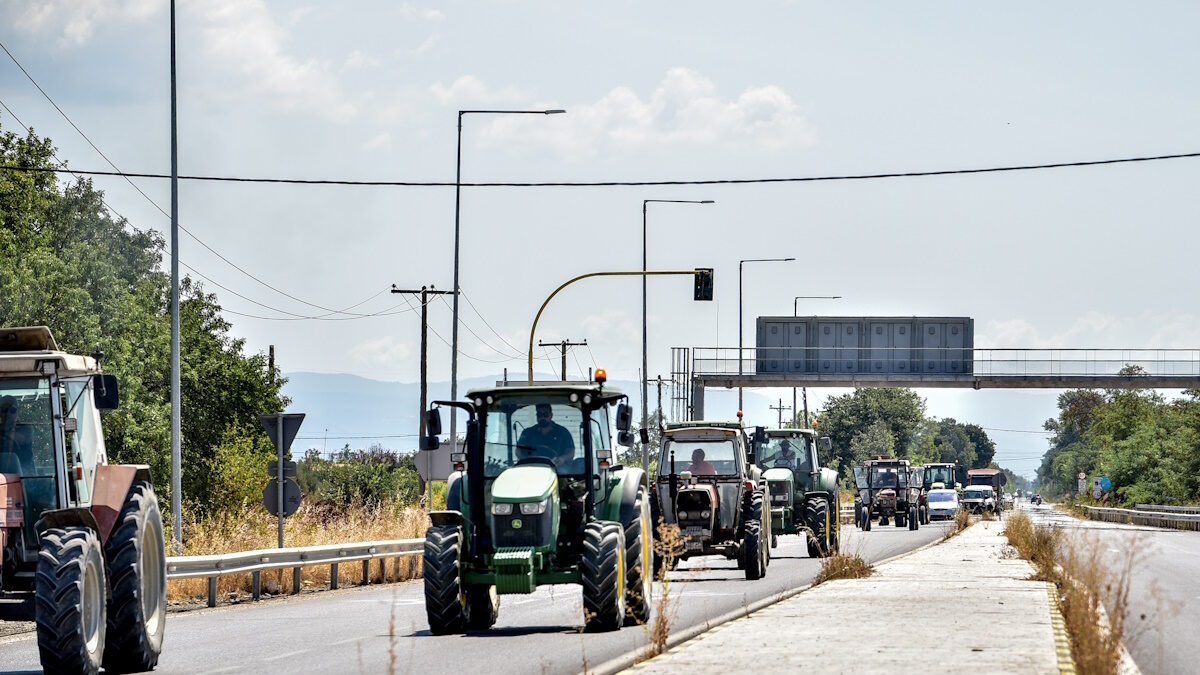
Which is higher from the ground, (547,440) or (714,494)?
(547,440)

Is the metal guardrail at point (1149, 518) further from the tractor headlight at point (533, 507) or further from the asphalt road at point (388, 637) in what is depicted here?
the tractor headlight at point (533, 507)

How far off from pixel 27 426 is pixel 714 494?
15.2 meters

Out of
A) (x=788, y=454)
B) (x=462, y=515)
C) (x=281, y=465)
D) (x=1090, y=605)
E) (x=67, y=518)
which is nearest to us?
(x=67, y=518)

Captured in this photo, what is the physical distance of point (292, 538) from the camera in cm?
3097

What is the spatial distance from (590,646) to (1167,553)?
26.0 metres

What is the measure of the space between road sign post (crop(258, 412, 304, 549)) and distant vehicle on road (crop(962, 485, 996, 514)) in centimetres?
6580

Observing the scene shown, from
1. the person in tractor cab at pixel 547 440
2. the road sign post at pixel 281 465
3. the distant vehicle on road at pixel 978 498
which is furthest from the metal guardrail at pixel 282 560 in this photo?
the distant vehicle on road at pixel 978 498

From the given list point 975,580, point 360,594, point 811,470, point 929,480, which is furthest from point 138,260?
point 975,580

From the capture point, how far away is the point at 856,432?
156375 mm

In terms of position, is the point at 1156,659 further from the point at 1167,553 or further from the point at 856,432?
the point at 856,432

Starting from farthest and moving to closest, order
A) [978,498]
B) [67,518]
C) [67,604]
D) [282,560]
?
[978,498] < [282,560] < [67,518] < [67,604]

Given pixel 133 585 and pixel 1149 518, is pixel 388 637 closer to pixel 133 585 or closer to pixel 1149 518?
pixel 133 585

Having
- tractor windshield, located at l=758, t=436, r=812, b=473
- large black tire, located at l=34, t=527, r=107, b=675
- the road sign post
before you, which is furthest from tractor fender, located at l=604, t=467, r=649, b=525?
tractor windshield, located at l=758, t=436, r=812, b=473

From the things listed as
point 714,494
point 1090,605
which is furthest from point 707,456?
point 1090,605
